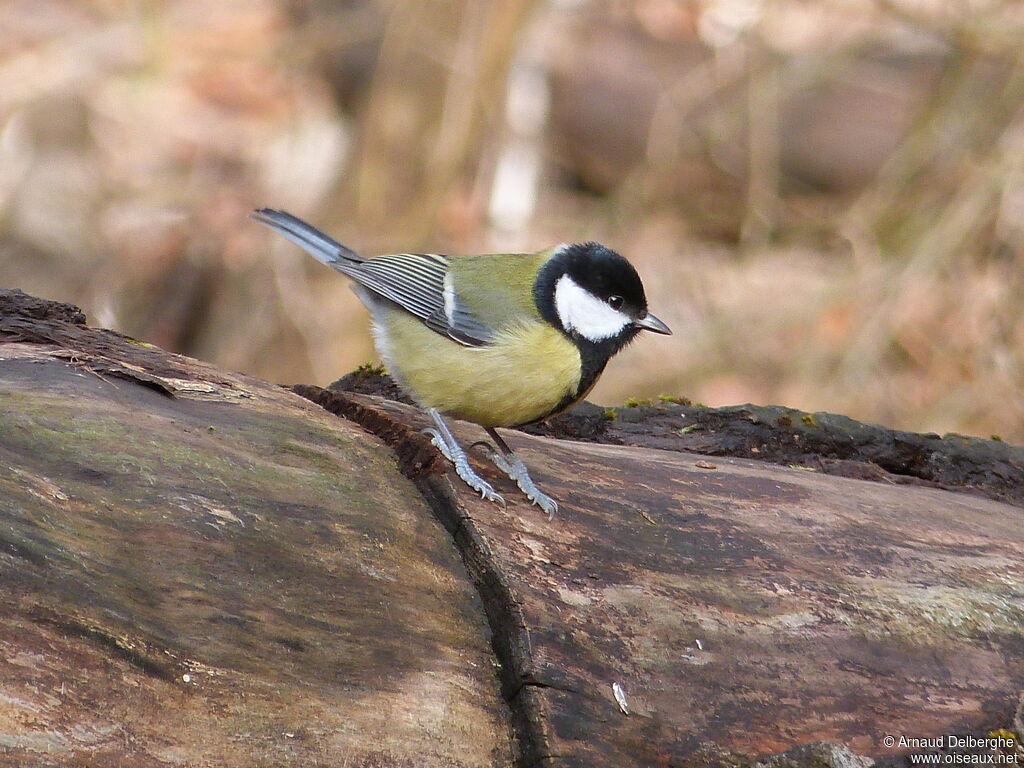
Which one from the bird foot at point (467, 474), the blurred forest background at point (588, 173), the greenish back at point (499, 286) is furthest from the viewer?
the blurred forest background at point (588, 173)

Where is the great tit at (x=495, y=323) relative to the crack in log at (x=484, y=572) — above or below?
above

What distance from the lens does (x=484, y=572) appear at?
202cm

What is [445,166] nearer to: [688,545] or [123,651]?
[688,545]

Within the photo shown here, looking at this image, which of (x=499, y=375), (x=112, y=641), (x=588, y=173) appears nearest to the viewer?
(x=112, y=641)

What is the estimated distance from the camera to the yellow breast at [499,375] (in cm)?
279

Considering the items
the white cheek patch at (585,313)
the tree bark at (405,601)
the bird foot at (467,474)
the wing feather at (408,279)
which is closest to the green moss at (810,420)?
the white cheek patch at (585,313)

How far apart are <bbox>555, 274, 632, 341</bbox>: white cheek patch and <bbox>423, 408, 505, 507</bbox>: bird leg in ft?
1.48

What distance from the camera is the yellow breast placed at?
110 inches

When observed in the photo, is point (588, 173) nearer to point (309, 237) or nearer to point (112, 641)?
point (309, 237)

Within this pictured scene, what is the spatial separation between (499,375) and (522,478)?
1.56 feet

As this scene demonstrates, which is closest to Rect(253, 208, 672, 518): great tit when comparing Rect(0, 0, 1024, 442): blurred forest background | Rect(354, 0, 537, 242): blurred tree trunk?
Rect(0, 0, 1024, 442): blurred forest background

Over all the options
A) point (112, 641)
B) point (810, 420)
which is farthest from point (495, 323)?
point (112, 641)

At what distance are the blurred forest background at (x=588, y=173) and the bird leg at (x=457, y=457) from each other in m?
3.00

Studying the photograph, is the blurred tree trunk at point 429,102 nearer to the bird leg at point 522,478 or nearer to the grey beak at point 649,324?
the grey beak at point 649,324
